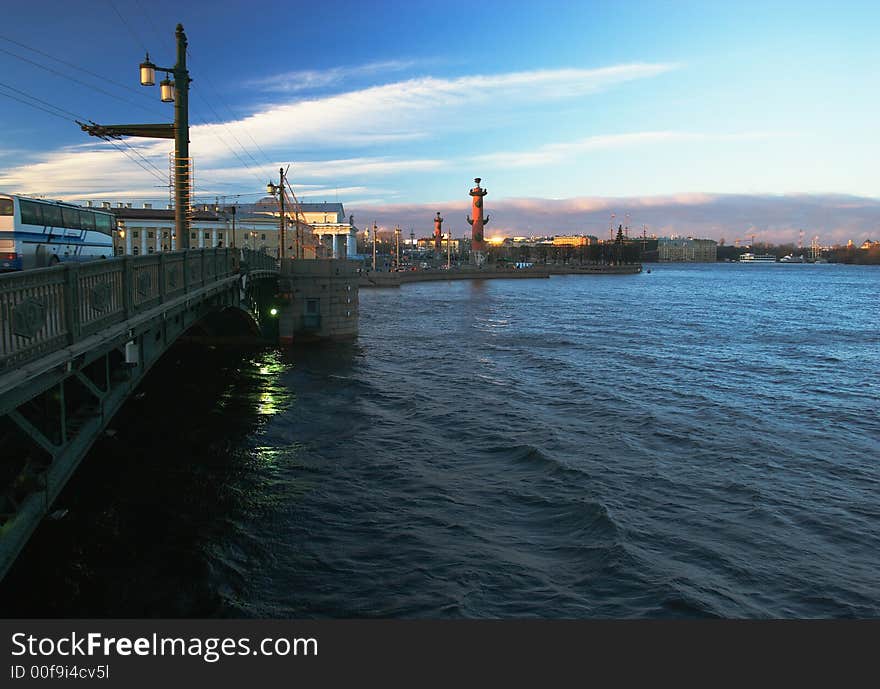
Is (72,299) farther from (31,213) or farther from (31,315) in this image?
(31,213)

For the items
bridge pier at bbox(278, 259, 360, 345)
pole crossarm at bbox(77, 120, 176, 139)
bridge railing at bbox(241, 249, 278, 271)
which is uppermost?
pole crossarm at bbox(77, 120, 176, 139)

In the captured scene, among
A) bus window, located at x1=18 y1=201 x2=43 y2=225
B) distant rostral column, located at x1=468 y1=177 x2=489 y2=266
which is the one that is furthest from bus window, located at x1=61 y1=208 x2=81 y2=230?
distant rostral column, located at x1=468 y1=177 x2=489 y2=266

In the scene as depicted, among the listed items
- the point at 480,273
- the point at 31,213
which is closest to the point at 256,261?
the point at 31,213

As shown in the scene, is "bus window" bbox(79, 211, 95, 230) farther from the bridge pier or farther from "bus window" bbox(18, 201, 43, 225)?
the bridge pier

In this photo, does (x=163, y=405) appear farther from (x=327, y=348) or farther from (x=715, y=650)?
(x=715, y=650)

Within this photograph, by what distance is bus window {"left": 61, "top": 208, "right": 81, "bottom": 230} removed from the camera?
23683 millimetres

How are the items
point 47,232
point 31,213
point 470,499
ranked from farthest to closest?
1. point 47,232
2. point 31,213
3. point 470,499

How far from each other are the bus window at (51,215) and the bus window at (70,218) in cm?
33

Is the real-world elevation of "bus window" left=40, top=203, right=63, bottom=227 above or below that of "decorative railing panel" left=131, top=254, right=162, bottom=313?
above

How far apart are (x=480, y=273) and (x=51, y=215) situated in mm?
108646

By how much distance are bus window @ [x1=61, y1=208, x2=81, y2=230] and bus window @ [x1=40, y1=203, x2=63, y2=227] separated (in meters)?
0.33

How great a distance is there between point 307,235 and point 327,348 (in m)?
17.6

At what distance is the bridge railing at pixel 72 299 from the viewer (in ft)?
20.9

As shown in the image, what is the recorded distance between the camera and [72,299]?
766cm
